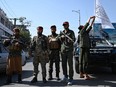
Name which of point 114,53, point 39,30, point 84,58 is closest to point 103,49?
point 114,53

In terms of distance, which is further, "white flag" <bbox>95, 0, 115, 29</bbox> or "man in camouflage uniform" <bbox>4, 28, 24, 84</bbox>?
"white flag" <bbox>95, 0, 115, 29</bbox>

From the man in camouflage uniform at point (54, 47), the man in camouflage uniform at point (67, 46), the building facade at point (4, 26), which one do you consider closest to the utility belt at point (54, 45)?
the man in camouflage uniform at point (54, 47)

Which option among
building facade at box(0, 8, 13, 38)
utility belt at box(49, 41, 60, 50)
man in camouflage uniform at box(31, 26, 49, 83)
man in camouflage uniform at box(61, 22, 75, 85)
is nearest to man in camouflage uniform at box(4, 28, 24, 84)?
man in camouflage uniform at box(31, 26, 49, 83)

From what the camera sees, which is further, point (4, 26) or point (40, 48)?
point (4, 26)

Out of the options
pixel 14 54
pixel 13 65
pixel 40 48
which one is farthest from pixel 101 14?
pixel 13 65

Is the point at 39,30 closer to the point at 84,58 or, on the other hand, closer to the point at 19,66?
the point at 19,66

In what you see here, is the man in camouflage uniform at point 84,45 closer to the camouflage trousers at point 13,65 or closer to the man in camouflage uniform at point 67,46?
the man in camouflage uniform at point 67,46

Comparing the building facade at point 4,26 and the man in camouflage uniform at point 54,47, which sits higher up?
the building facade at point 4,26

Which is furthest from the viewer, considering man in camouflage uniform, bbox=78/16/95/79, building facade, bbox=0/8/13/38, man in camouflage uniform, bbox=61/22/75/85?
building facade, bbox=0/8/13/38

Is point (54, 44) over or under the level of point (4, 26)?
under

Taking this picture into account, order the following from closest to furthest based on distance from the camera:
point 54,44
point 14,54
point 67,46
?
1. point 67,46
2. point 14,54
3. point 54,44

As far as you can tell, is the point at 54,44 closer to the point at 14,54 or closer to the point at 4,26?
the point at 14,54

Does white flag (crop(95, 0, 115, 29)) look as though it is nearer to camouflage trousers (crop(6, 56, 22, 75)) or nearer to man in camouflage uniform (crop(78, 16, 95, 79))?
man in camouflage uniform (crop(78, 16, 95, 79))

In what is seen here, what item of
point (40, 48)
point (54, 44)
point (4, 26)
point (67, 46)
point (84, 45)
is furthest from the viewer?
point (4, 26)
